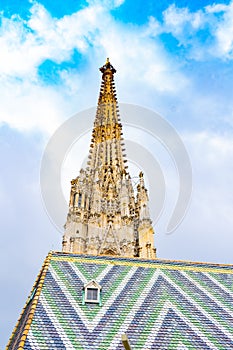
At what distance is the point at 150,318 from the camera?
39.3ft

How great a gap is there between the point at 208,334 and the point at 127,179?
91.5 ft

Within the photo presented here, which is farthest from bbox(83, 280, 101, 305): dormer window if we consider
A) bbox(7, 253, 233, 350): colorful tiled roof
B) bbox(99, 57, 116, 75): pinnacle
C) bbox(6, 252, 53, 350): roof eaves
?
bbox(99, 57, 116, 75): pinnacle

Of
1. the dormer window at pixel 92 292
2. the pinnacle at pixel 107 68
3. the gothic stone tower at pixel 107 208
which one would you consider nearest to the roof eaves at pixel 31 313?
Answer: the dormer window at pixel 92 292

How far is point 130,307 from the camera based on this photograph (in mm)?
12414

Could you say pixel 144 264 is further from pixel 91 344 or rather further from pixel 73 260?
pixel 91 344

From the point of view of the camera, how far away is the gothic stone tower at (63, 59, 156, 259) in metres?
31.6

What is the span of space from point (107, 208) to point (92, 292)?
909 inches

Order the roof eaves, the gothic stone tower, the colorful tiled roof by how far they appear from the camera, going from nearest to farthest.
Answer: the roof eaves
the colorful tiled roof
the gothic stone tower

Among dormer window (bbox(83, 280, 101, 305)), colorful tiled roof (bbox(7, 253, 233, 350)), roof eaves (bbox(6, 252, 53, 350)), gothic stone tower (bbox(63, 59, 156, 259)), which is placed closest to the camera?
roof eaves (bbox(6, 252, 53, 350))

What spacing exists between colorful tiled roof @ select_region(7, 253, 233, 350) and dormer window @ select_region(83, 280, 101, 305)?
16cm

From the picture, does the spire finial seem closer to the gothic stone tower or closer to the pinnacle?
the pinnacle

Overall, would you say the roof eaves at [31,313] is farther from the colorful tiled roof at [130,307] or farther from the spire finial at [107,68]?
the spire finial at [107,68]

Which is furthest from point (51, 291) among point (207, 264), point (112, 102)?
point (112, 102)

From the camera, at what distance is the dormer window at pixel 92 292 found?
12445 mm
